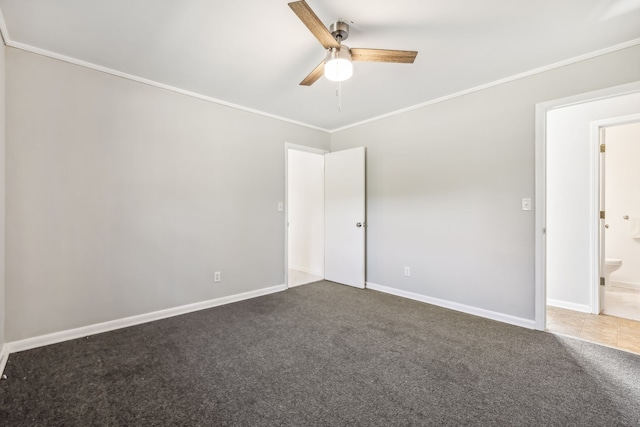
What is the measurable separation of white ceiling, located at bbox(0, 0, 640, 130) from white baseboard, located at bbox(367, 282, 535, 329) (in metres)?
2.36

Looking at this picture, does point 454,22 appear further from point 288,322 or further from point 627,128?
point 627,128

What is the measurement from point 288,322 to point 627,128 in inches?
207

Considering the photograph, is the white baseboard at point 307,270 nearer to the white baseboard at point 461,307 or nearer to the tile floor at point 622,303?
the white baseboard at point 461,307

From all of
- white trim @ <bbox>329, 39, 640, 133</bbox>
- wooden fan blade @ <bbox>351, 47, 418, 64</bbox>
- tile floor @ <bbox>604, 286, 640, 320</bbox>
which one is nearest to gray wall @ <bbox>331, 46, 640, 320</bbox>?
white trim @ <bbox>329, 39, 640, 133</bbox>

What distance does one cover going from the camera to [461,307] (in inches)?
125

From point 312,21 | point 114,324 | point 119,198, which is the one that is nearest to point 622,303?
point 312,21

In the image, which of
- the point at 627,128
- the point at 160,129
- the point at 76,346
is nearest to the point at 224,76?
the point at 160,129

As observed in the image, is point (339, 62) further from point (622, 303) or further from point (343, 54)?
point (622, 303)

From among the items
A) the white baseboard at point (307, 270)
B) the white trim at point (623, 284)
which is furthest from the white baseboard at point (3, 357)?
the white trim at point (623, 284)

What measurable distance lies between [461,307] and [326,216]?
224 centimetres

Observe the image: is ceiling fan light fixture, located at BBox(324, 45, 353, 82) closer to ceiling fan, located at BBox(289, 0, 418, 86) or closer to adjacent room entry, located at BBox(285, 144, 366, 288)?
ceiling fan, located at BBox(289, 0, 418, 86)

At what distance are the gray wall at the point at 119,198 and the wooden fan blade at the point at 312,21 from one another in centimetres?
199

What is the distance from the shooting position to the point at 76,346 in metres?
2.31

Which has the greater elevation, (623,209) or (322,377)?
(623,209)
